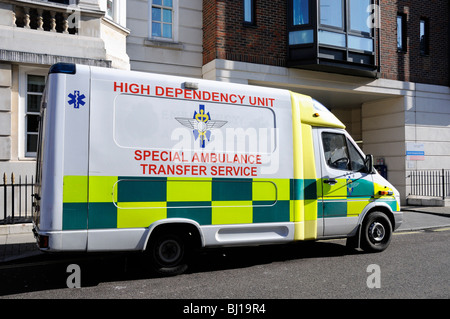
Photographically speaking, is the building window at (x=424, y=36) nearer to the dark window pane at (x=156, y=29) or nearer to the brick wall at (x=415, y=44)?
the brick wall at (x=415, y=44)

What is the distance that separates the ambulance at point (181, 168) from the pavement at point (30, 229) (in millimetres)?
1467

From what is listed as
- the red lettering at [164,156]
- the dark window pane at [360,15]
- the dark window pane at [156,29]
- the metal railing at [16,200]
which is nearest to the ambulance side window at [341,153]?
the red lettering at [164,156]

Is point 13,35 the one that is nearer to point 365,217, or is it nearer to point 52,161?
point 52,161

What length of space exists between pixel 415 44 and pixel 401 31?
2.19 feet

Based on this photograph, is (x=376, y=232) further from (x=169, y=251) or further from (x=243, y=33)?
(x=243, y=33)

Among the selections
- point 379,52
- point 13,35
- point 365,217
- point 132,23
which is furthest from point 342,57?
point 13,35

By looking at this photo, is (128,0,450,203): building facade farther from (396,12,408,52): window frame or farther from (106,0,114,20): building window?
(106,0,114,20): building window

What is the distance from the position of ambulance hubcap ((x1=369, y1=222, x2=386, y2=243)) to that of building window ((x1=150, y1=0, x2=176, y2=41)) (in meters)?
8.17

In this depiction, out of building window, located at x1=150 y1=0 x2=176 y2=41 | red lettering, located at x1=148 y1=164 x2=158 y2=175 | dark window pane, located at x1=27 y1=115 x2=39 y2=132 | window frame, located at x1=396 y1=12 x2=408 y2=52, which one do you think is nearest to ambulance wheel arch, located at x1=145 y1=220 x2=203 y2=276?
red lettering, located at x1=148 y1=164 x2=158 y2=175

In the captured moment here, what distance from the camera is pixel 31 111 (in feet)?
31.2

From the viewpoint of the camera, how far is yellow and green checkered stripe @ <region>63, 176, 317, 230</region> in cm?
483

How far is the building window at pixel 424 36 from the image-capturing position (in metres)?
15.0

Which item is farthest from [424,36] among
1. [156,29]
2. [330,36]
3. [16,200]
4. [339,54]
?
[16,200]

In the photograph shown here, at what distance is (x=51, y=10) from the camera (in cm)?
936
